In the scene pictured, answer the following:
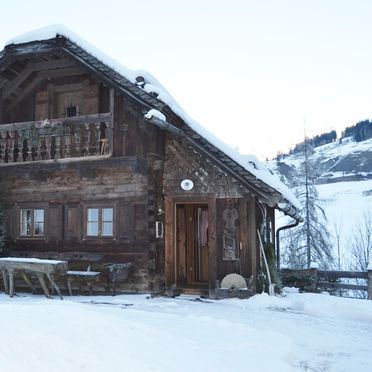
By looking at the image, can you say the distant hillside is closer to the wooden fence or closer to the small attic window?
the wooden fence

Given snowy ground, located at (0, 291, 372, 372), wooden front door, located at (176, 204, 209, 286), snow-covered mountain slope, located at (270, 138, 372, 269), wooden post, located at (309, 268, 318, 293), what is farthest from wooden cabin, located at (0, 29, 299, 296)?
snow-covered mountain slope, located at (270, 138, 372, 269)

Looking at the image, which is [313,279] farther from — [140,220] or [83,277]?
[83,277]

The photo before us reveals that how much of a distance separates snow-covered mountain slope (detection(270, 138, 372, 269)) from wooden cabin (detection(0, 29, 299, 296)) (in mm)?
17418

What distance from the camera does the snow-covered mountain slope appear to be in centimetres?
4084

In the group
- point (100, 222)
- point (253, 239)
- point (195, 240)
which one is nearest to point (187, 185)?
point (253, 239)

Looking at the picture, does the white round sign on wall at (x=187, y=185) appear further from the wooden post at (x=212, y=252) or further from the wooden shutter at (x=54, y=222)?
the wooden shutter at (x=54, y=222)

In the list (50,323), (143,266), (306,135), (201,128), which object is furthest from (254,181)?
(306,135)

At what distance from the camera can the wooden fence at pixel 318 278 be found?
12173mm

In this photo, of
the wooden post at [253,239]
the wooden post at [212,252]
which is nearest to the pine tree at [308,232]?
the wooden post at [253,239]

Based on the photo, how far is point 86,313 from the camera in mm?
6207

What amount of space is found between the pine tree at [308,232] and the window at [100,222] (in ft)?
38.3

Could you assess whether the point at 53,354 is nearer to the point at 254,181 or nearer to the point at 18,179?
the point at 254,181

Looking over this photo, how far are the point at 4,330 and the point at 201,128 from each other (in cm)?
797

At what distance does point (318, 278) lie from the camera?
13.6 m
